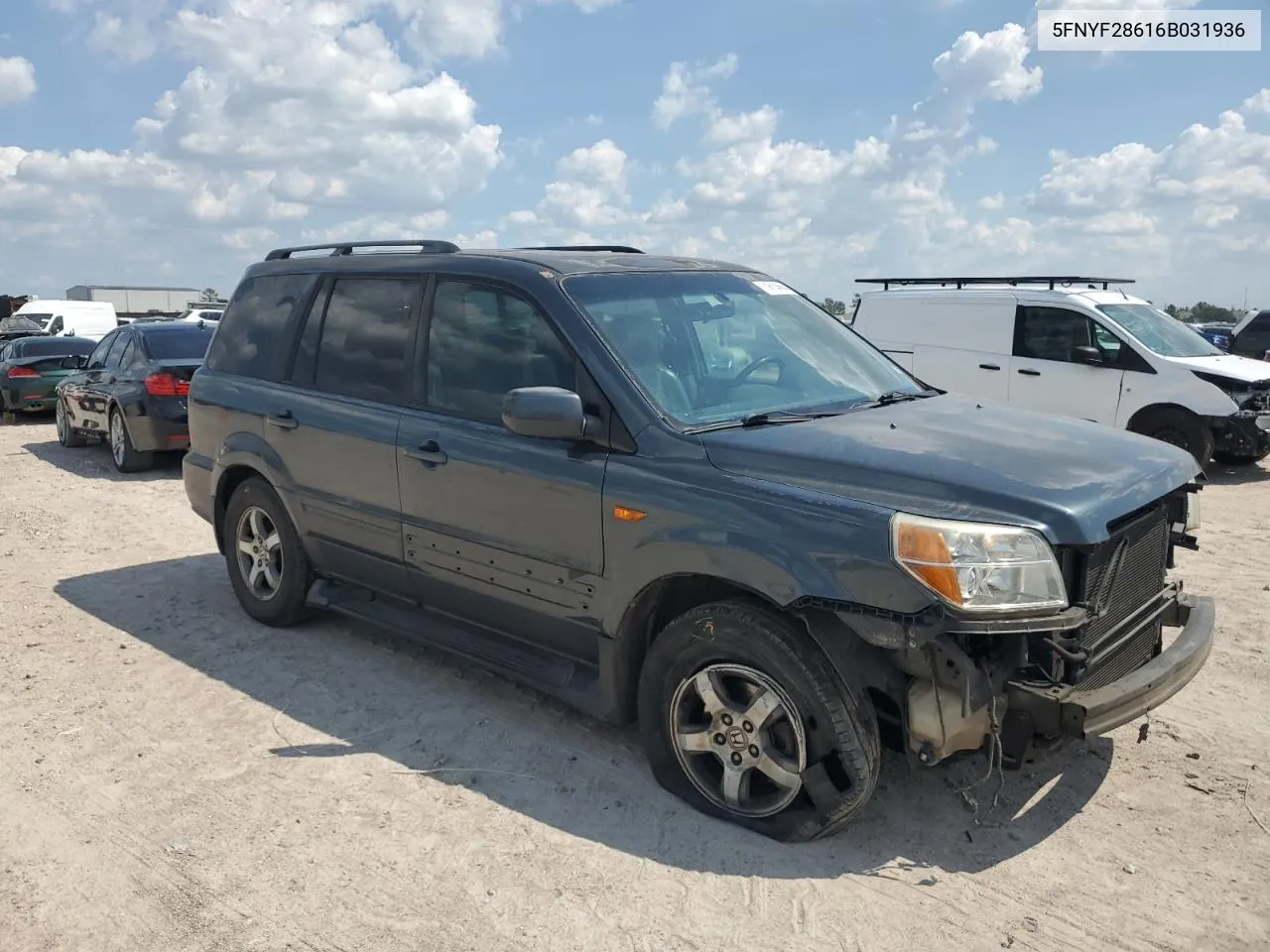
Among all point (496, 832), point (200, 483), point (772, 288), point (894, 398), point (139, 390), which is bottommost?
point (496, 832)

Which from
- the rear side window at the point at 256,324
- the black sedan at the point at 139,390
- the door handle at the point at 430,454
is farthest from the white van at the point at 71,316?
the door handle at the point at 430,454

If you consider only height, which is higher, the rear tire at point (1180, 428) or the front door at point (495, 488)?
the front door at point (495, 488)

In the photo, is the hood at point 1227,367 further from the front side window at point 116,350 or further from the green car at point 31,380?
the green car at point 31,380

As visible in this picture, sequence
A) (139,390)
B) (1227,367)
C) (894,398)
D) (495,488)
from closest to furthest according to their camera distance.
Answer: (495,488) → (894,398) → (1227,367) → (139,390)

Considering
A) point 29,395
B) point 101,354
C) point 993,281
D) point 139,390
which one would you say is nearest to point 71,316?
point 29,395

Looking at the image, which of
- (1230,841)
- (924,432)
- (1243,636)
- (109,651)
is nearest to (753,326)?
(924,432)

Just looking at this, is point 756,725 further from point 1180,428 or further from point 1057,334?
point 1057,334

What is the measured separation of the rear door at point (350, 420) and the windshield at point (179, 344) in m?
6.70

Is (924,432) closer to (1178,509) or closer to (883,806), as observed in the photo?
(1178,509)

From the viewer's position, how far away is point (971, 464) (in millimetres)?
3383

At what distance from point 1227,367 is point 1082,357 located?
1.44 meters

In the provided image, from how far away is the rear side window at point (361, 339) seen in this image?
4.83 m

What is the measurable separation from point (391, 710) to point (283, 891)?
1434mm

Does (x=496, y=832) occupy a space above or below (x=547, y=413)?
below
